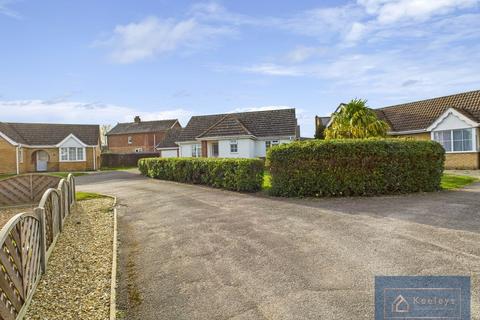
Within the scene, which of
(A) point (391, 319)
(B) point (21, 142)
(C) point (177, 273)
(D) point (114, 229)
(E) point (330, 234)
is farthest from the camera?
(B) point (21, 142)

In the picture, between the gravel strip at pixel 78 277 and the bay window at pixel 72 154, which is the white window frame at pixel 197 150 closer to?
the bay window at pixel 72 154

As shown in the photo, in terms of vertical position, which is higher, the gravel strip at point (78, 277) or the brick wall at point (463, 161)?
the brick wall at point (463, 161)

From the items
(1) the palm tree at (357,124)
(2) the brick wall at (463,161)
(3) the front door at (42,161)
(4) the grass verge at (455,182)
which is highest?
(1) the palm tree at (357,124)

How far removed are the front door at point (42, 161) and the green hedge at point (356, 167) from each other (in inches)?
1543

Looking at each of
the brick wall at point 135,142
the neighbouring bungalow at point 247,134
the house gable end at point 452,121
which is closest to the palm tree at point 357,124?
the house gable end at point 452,121

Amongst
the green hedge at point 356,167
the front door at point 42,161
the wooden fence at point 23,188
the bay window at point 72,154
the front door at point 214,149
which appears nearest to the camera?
the green hedge at point 356,167

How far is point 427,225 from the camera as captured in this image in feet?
30.2

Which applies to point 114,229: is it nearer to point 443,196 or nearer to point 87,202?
point 87,202

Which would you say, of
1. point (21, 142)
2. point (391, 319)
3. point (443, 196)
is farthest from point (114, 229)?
point (21, 142)

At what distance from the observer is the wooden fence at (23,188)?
57.2ft

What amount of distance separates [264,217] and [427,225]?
441 cm

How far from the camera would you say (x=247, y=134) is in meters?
35.2

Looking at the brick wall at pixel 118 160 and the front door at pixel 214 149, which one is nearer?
the front door at pixel 214 149

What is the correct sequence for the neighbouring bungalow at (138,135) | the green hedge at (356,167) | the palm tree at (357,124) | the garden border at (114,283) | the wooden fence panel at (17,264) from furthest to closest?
the neighbouring bungalow at (138,135), the palm tree at (357,124), the green hedge at (356,167), the garden border at (114,283), the wooden fence panel at (17,264)
